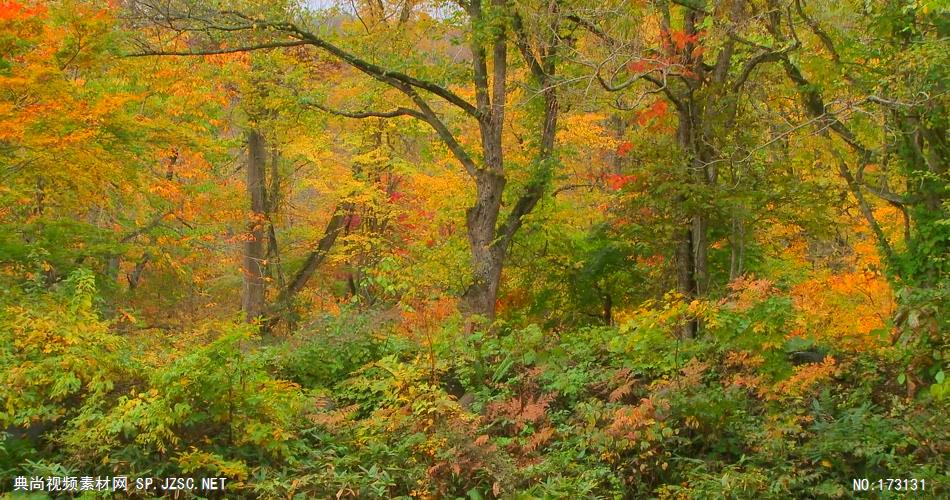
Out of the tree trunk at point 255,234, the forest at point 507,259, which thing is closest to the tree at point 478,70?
the forest at point 507,259

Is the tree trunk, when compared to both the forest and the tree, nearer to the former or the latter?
the forest

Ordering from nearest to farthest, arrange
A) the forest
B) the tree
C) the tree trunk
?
1. the forest
2. the tree
3. the tree trunk

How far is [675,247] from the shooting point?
10.7 metres

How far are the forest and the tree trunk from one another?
0.26 ft

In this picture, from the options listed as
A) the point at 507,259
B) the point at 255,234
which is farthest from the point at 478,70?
the point at 255,234

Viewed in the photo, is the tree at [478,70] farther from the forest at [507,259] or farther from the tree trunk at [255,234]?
the tree trunk at [255,234]

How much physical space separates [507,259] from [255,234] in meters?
6.78

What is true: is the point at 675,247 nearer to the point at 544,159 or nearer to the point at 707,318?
the point at 544,159

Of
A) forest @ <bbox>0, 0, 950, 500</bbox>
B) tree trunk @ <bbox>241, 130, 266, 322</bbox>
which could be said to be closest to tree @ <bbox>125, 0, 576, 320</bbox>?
forest @ <bbox>0, 0, 950, 500</bbox>

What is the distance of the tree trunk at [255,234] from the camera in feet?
54.8

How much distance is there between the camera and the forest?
18.7 feet

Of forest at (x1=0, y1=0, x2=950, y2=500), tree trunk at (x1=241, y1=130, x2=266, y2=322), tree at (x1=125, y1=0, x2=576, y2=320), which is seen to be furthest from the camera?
tree trunk at (x1=241, y1=130, x2=266, y2=322)

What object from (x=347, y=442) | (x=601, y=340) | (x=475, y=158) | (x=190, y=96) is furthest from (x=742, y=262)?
(x=190, y=96)

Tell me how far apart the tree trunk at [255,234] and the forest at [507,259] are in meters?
0.08
